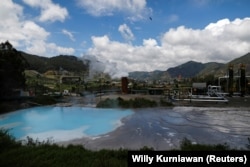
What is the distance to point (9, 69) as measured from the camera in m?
22.2

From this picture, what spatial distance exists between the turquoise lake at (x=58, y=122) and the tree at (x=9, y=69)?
104 inches

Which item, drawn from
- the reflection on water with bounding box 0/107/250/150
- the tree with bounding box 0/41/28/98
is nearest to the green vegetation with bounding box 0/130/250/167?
the reflection on water with bounding box 0/107/250/150

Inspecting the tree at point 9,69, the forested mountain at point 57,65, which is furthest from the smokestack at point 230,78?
the forested mountain at point 57,65

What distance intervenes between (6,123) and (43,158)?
1176cm

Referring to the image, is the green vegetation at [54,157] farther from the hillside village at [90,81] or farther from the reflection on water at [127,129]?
the hillside village at [90,81]

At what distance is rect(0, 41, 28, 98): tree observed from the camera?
21422 mm

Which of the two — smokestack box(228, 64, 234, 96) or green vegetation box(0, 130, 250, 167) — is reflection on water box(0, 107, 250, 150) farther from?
smokestack box(228, 64, 234, 96)

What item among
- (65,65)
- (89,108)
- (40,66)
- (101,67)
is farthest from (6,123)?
(65,65)

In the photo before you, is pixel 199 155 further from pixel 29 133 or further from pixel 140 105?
pixel 140 105

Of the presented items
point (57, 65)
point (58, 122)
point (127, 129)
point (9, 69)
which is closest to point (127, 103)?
point (58, 122)

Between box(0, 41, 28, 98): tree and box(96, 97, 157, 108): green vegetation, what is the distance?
7315 millimetres

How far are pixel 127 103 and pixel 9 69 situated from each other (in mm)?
9616

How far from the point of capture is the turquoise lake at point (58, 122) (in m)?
13.0

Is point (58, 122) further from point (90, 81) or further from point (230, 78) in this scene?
point (90, 81)
